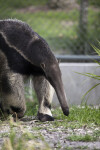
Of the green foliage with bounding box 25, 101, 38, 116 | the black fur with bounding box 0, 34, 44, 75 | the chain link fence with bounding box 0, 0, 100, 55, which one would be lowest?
the green foliage with bounding box 25, 101, 38, 116

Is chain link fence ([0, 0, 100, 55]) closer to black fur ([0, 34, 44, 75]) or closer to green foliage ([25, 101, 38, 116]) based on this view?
green foliage ([25, 101, 38, 116])

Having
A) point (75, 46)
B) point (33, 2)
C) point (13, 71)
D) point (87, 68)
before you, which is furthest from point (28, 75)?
point (33, 2)

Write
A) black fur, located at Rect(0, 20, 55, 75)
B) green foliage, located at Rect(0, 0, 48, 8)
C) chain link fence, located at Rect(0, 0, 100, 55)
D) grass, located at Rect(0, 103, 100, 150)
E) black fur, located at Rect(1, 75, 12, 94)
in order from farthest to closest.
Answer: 1. green foliage, located at Rect(0, 0, 48, 8)
2. chain link fence, located at Rect(0, 0, 100, 55)
3. black fur, located at Rect(1, 75, 12, 94)
4. black fur, located at Rect(0, 20, 55, 75)
5. grass, located at Rect(0, 103, 100, 150)

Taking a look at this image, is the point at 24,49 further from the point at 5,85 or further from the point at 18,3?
the point at 18,3

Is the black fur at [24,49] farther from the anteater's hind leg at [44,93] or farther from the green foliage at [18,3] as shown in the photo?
the green foliage at [18,3]

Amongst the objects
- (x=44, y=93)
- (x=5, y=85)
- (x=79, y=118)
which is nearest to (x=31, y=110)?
(x=44, y=93)

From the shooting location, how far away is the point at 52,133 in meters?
4.47

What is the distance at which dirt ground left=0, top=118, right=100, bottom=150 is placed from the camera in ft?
12.5

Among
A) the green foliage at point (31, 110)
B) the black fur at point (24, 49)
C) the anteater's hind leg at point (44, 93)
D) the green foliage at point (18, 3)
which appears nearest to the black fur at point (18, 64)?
the black fur at point (24, 49)

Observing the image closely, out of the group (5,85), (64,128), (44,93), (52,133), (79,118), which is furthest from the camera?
(44,93)

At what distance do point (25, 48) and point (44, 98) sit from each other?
2.60 ft

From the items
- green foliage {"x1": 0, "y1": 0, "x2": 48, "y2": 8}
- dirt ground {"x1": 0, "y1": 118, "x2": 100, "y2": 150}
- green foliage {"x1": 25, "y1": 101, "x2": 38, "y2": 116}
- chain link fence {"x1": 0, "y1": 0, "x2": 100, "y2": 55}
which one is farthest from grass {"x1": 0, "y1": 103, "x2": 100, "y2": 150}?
green foliage {"x1": 0, "y1": 0, "x2": 48, "y2": 8}

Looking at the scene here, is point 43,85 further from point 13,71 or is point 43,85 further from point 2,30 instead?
point 2,30

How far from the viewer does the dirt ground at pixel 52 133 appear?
3818 mm
